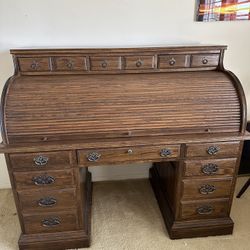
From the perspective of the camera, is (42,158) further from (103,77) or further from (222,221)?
(222,221)

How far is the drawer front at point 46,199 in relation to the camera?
154 centimetres

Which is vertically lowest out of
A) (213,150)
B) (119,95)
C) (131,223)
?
(131,223)

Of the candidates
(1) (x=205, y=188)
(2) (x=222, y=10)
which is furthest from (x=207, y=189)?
(2) (x=222, y=10)

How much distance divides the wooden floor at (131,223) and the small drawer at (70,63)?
1.15 m

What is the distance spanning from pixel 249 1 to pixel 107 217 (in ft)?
6.54

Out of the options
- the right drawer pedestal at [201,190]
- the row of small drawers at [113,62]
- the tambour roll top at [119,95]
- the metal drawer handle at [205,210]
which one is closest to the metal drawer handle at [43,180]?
the tambour roll top at [119,95]

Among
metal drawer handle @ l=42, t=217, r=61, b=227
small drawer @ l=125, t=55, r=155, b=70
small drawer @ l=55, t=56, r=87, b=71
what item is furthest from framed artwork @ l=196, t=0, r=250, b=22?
metal drawer handle @ l=42, t=217, r=61, b=227

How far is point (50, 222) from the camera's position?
1.64m

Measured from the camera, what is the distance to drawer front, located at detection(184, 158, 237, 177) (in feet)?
5.17

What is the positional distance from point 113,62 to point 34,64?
506mm

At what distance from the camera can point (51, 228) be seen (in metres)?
1.66

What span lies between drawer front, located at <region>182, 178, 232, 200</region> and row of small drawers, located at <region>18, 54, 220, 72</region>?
0.77 metres

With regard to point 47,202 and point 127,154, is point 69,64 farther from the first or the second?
point 47,202

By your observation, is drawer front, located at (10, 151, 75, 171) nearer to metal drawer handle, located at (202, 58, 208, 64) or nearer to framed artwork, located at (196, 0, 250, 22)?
metal drawer handle, located at (202, 58, 208, 64)
